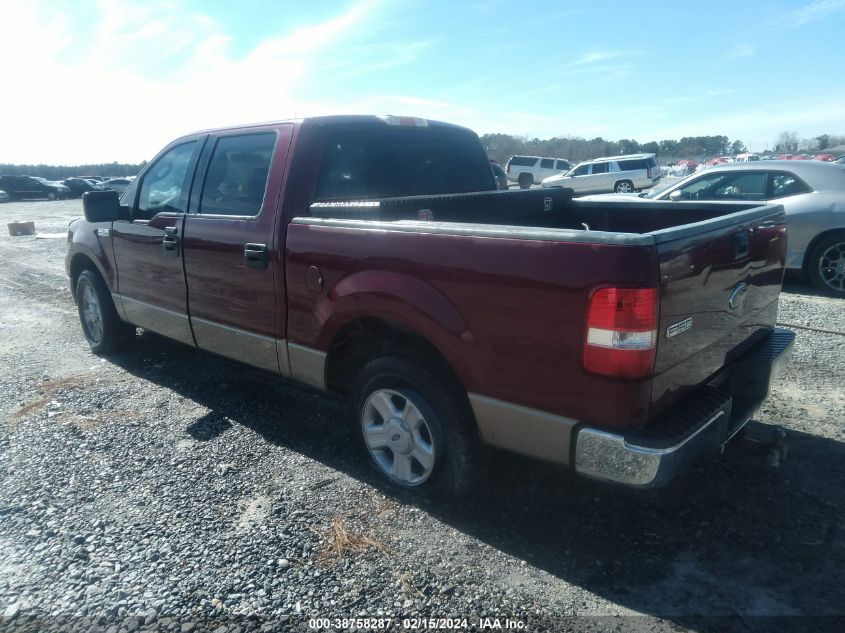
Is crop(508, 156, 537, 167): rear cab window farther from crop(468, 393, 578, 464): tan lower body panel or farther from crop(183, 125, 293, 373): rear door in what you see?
crop(468, 393, 578, 464): tan lower body panel

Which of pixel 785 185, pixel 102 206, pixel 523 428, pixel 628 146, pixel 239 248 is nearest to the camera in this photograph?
pixel 523 428

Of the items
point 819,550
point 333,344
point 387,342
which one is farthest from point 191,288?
point 819,550

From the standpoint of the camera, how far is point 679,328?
8.38ft

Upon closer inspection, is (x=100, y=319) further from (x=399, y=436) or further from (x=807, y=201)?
(x=807, y=201)

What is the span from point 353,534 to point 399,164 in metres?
2.41

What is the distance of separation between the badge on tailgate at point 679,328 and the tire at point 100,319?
16.0 ft

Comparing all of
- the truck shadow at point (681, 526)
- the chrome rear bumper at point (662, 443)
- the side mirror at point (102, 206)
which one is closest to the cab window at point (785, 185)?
the truck shadow at point (681, 526)

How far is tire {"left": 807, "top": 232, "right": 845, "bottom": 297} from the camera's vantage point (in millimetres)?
7422

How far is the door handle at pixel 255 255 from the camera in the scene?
3725 millimetres

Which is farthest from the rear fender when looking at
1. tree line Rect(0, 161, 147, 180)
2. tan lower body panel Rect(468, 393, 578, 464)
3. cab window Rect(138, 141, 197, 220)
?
tree line Rect(0, 161, 147, 180)

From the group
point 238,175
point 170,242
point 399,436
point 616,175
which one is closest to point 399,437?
point 399,436

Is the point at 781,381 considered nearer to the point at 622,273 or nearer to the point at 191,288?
the point at 622,273

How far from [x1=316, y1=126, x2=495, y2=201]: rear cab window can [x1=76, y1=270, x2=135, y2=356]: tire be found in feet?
9.62

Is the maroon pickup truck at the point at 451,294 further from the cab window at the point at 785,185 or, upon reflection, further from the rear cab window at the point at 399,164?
the cab window at the point at 785,185
